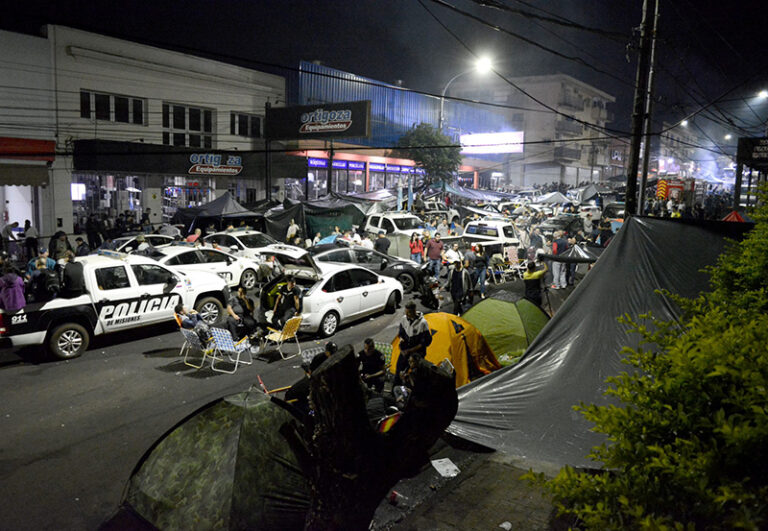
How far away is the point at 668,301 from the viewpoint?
268 inches

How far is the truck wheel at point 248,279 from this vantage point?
16.6 meters

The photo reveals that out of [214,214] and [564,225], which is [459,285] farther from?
[564,225]

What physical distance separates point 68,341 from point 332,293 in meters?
5.42

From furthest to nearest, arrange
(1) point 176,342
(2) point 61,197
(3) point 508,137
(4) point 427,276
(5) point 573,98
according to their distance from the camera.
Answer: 1. (5) point 573,98
2. (3) point 508,137
3. (2) point 61,197
4. (4) point 427,276
5. (1) point 176,342

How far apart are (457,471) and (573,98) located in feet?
271

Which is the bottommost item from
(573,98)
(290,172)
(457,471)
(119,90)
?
(457,471)

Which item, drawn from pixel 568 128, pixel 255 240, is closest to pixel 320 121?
pixel 255 240

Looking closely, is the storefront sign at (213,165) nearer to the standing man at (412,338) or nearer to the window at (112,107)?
the window at (112,107)

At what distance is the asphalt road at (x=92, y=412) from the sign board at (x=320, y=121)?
57.9 feet

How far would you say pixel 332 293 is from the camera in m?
12.5

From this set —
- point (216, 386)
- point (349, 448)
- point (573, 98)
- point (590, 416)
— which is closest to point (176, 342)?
point (216, 386)

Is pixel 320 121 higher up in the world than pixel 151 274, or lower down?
higher up

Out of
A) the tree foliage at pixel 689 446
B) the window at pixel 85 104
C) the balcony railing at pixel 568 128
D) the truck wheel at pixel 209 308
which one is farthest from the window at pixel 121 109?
the balcony railing at pixel 568 128

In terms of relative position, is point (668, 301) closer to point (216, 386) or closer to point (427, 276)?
point (216, 386)
